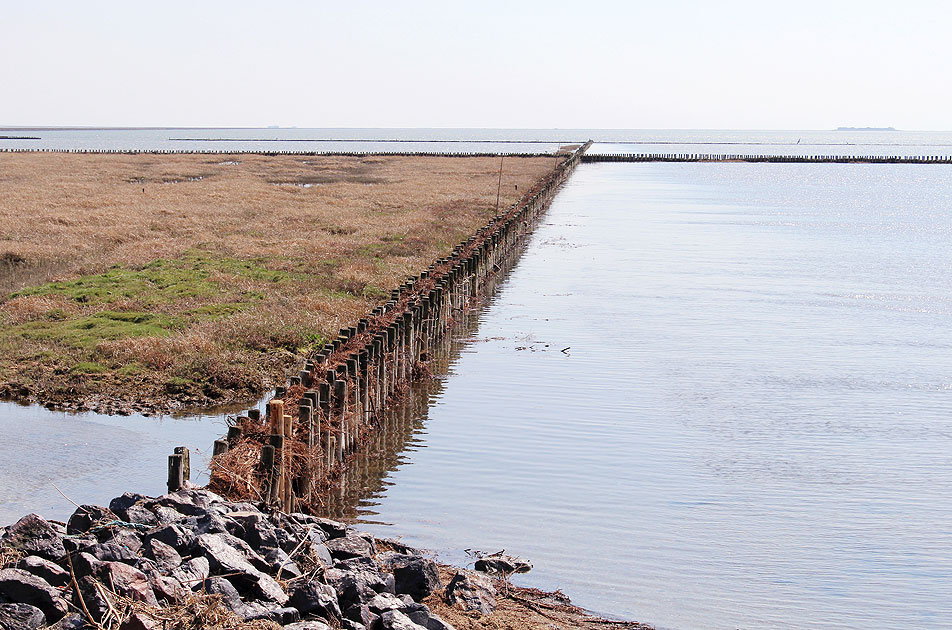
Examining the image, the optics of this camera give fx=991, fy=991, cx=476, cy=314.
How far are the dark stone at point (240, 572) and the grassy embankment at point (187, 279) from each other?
7817mm

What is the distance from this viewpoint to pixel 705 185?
8406cm

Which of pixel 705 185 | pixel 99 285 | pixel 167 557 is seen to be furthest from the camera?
pixel 705 185

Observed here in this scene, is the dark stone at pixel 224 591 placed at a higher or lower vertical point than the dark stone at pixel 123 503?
lower

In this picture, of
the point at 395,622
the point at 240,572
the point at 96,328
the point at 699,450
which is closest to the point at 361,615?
the point at 395,622

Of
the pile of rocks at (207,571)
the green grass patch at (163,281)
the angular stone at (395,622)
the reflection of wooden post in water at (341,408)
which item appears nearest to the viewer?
the pile of rocks at (207,571)

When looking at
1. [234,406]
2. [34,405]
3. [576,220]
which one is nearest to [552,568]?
[234,406]

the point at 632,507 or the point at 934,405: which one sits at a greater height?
the point at 934,405

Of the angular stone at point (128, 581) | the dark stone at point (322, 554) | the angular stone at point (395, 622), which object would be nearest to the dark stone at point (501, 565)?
the dark stone at point (322, 554)

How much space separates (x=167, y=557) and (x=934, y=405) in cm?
1407

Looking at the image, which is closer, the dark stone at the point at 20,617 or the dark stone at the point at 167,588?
the dark stone at the point at 20,617

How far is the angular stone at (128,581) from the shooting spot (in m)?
6.43

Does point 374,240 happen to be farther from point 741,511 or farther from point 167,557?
point 167,557

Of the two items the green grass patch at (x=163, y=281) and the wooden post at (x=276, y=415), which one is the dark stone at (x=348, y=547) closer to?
the wooden post at (x=276, y=415)

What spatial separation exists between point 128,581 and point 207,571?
2.02 feet
